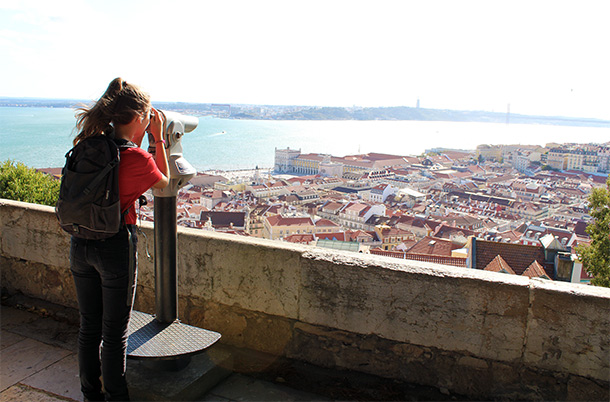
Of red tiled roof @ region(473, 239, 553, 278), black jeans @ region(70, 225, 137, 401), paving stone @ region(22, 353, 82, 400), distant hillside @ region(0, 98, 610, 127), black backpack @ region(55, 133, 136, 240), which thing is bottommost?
red tiled roof @ region(473, 239, 553, 278)

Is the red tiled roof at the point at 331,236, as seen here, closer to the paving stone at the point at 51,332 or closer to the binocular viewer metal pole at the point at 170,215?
the paving stone at the point at 51,332

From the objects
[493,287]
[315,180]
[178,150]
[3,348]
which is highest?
[178,150]

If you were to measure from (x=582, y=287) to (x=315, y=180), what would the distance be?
44.3 metres

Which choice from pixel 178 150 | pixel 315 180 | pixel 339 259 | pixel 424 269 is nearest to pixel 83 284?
pixel 178 150

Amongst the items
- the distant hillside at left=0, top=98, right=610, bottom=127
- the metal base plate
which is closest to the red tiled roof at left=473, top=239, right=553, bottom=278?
the metal base plate

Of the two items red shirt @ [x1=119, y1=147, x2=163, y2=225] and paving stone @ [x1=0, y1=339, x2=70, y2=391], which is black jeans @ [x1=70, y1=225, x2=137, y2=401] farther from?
paving stone @ [x1=0, y1=339, x2=70, y2=391]

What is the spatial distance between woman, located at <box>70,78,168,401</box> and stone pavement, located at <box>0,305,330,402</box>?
0.25m

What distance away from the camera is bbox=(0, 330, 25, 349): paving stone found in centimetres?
157

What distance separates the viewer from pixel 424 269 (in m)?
1.31

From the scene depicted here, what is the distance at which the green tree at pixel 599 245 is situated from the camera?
6.37 m

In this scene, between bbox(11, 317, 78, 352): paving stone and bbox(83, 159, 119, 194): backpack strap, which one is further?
bbox(11, 317, 78, 352): paving stone

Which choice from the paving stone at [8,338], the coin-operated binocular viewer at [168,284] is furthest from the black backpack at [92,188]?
the paving stone at [8,338]

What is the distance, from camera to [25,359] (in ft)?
4.87

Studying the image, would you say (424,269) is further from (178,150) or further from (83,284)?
(83,284)
